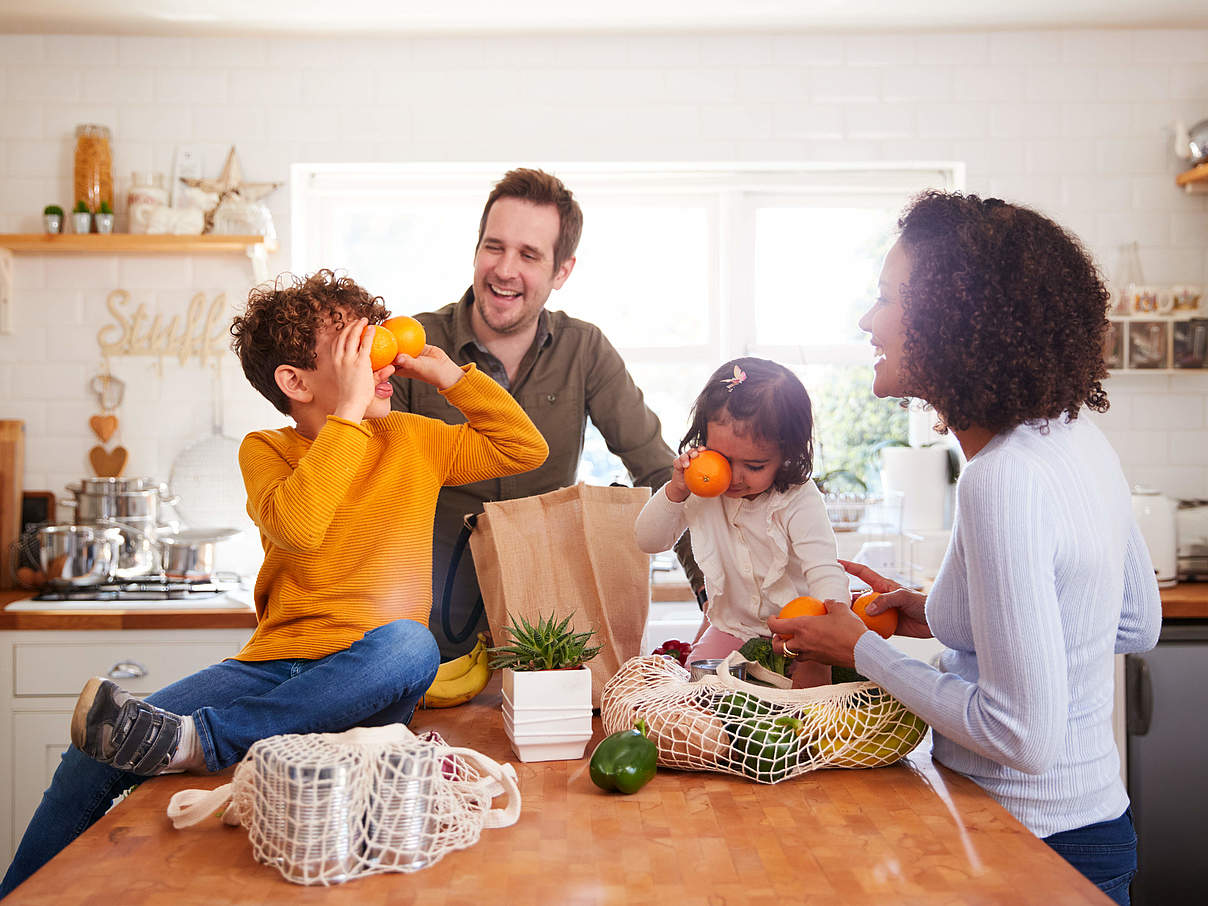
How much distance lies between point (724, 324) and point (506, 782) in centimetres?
273

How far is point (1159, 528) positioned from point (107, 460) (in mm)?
3297

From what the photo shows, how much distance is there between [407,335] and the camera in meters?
1.62

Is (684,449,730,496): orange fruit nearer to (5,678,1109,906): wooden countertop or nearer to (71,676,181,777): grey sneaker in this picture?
(5,678,1109,906): wooden countertop

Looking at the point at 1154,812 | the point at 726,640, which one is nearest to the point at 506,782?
the point at 726,640

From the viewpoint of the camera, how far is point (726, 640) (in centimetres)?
177

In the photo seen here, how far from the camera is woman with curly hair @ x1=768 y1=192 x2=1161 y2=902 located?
3.77 feet

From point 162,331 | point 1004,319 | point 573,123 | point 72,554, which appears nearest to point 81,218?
point 162,331

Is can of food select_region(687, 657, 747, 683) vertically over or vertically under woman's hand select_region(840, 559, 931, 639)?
under

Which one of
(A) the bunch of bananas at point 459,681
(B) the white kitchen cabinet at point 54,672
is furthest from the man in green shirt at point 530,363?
(B) the white kitchen cabinet at point 54,672

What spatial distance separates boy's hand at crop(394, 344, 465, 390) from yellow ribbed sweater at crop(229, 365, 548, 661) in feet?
0.12

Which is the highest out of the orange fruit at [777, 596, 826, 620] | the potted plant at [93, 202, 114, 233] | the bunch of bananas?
the potted plant at [93, 202, 114, 233]

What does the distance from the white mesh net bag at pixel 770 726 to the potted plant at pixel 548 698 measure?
2.4 inches

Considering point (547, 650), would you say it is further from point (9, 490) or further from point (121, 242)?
point (9, 490)

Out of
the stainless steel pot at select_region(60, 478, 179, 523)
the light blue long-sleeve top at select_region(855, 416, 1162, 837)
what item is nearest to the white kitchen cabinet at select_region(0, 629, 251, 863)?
the stainless steel pot at select_region(60, 478, 179, 523)
